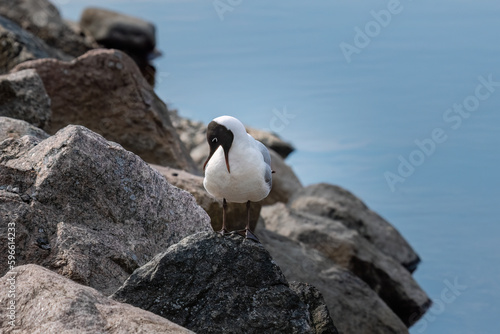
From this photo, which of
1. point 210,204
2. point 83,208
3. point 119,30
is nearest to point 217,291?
point 83,208

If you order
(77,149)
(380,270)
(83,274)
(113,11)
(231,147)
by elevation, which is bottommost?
(113,11)

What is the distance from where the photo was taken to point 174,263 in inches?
207

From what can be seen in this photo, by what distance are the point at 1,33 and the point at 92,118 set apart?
365 centimetres

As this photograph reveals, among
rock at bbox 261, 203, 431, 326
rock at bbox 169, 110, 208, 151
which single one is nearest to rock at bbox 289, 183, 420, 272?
rock at bbox 261, 203, 431, 326

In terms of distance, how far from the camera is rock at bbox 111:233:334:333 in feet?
16.9

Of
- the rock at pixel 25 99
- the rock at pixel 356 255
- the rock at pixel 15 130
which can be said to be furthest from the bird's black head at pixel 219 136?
the rock at pixel 356 255

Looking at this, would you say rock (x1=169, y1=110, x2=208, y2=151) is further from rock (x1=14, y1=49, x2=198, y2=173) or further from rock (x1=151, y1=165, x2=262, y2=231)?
rock (x1=151, y1=165, x2=262, y2=231)

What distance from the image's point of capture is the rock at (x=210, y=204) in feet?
26.9

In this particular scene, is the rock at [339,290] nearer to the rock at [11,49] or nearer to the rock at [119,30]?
the rock at [11,49]

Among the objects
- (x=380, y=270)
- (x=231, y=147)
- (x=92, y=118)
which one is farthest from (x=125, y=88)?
(x=231, y=147)

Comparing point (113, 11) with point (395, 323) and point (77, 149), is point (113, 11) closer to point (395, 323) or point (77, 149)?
point (395, 323)

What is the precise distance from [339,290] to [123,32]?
747 inches

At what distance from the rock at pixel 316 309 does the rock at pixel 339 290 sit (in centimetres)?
315

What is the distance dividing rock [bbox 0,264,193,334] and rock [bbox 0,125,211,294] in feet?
2.52
